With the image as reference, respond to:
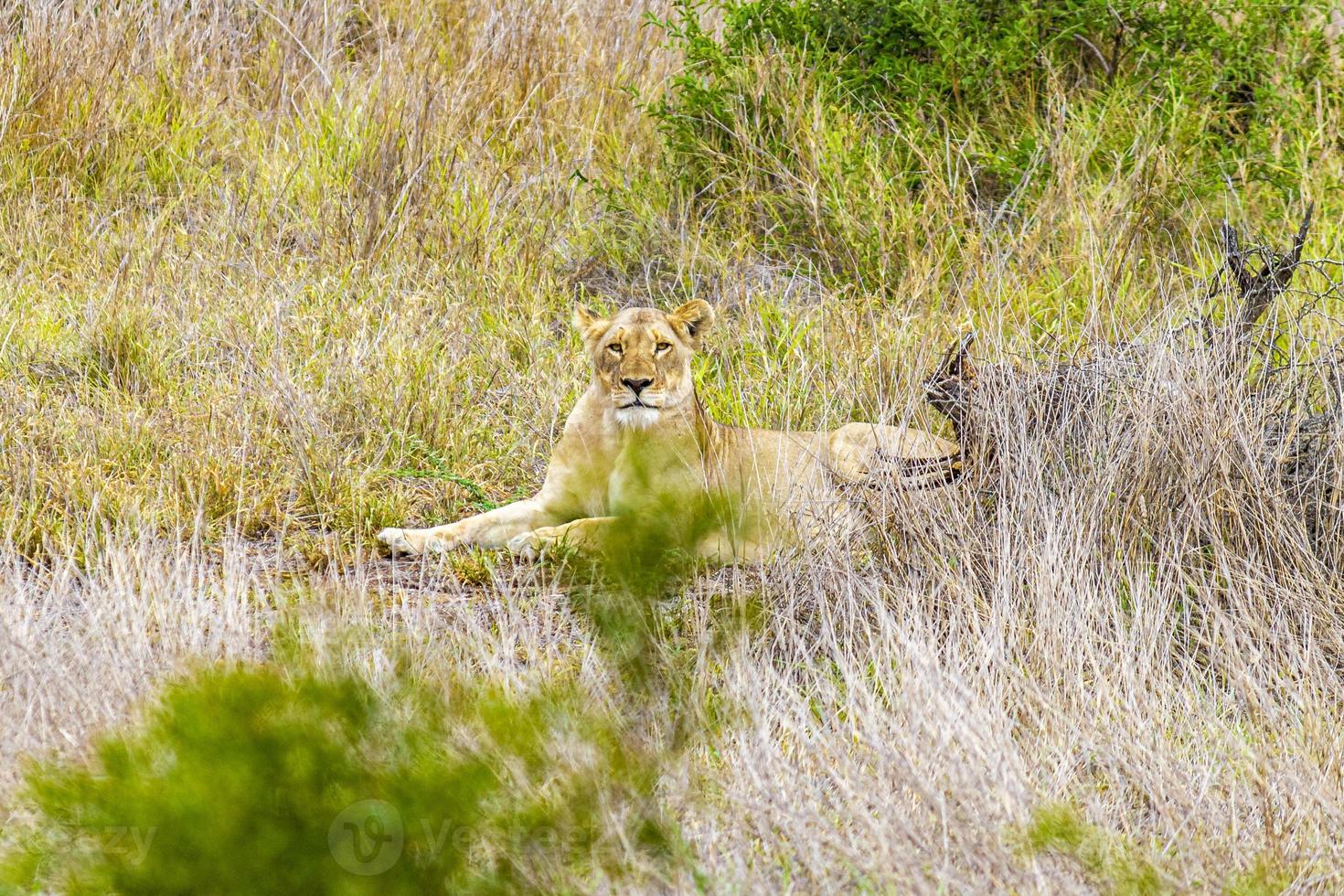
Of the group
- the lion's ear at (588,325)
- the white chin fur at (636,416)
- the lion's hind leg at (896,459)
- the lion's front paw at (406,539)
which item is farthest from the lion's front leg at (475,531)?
the lion's hind leg at (896,459)

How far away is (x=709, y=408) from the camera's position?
5.40 meters

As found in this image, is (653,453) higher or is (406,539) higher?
(653,453)

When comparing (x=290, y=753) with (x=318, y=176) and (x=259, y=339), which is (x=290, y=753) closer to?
(x=259, y=339)

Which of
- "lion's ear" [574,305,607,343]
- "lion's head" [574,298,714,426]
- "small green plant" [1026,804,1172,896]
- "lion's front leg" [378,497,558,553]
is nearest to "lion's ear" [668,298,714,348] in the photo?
"lion's head" [574,298,714,426]

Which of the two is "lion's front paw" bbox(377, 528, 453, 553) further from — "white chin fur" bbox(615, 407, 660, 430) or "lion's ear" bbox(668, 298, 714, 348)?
"lion's ear" bbox(668, 298, 714, 348)

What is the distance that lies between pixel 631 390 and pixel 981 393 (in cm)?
106

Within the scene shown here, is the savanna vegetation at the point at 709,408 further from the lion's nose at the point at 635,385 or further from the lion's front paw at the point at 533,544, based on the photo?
the lion's nose at the point at 635,385

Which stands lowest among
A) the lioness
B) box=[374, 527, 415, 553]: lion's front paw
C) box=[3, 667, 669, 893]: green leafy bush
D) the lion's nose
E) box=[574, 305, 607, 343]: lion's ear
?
box=[374, 527, 415, 553]: lion's front paw

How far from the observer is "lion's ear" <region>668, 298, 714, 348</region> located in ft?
15.9

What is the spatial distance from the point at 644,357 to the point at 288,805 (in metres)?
3.10

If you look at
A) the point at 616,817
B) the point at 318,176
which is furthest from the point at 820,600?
the point at 318,176

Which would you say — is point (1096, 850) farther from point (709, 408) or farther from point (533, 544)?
point (709, 408)

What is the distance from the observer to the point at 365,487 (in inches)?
186

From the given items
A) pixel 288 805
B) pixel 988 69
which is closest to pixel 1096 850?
pixel 288 805
